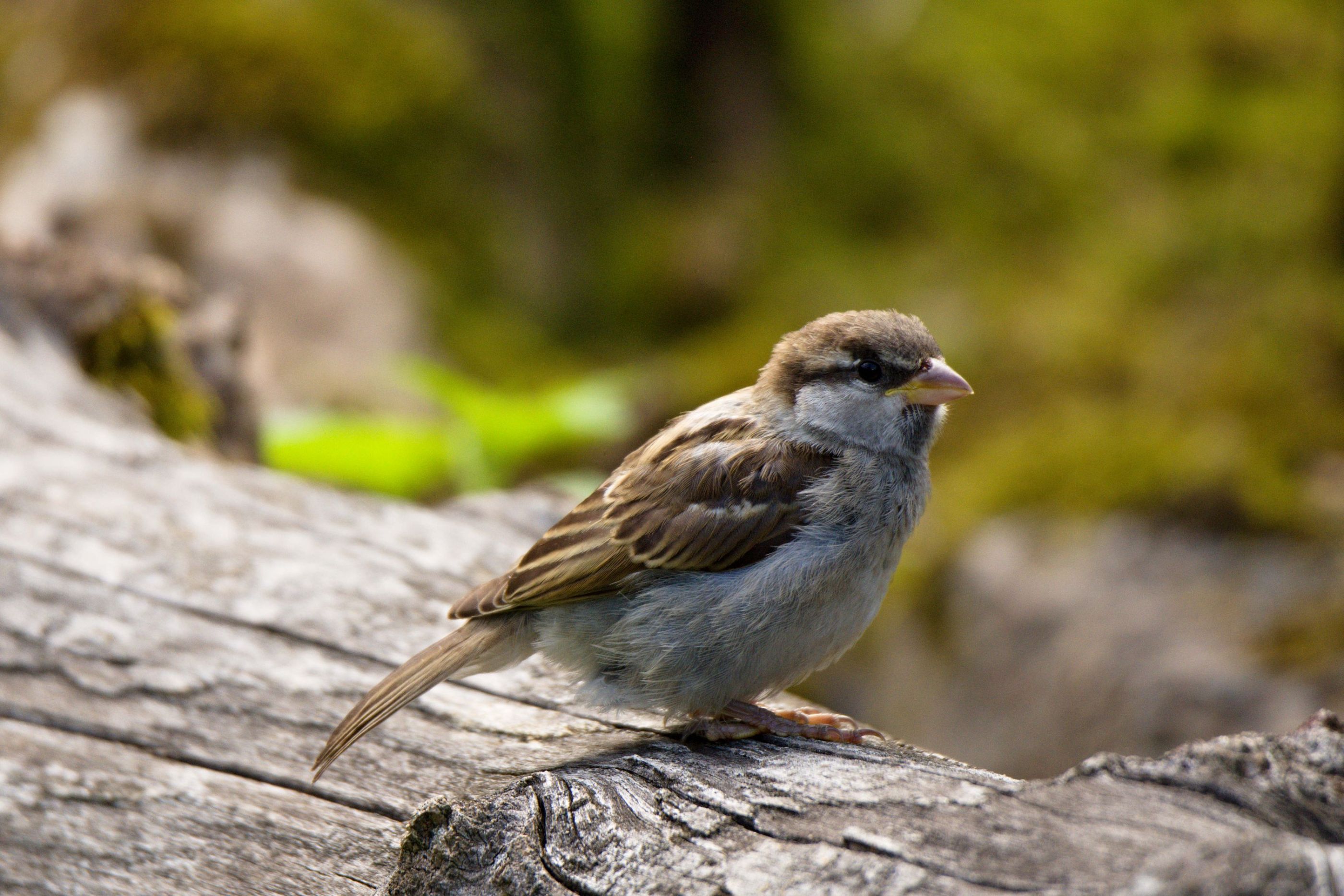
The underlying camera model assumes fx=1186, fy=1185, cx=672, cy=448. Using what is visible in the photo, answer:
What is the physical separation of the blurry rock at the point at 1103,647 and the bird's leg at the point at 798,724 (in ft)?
7.49

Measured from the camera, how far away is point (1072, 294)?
20.5 feet

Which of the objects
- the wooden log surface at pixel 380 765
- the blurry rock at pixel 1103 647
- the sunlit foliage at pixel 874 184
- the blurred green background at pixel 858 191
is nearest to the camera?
the wooden log surface at pixel 380 765

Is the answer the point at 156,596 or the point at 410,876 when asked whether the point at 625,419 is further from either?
the point at 410,876

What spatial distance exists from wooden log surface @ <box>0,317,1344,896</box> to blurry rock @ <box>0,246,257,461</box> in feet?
1.11

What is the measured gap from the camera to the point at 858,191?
722 cm

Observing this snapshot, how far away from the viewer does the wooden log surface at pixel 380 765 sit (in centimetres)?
187

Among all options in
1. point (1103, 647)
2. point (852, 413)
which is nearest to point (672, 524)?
point (852, 413)

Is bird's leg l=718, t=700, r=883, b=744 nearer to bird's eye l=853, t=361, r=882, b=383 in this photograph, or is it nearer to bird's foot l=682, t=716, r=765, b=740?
bird's foot l=682, t=716, r=765, b=740

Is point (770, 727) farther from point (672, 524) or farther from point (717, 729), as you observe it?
point (672, 524)

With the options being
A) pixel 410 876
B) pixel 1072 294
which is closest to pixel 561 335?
pixel 1072 294

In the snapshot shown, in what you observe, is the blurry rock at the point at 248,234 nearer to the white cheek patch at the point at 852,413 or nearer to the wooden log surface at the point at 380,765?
the wooden log surface at the point at 380,765

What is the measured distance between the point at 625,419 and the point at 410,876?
4142mm

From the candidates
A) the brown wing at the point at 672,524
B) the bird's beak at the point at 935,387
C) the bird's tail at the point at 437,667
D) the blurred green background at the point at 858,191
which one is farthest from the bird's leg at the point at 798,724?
the blurred green background at the point at 858,191

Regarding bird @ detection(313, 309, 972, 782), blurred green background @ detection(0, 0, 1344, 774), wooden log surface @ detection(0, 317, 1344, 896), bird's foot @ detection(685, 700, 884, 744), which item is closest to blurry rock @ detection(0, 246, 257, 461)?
wooden log surface @ detection(0, 317, 1344, 896)
